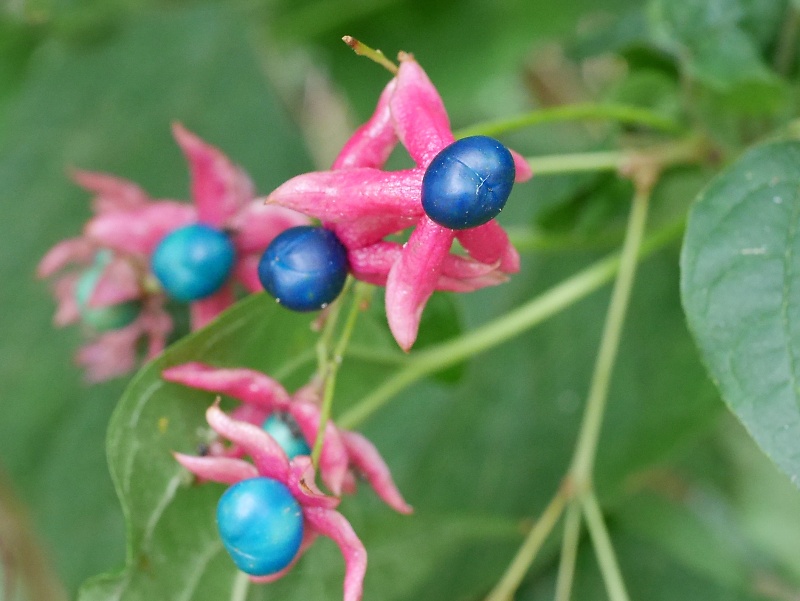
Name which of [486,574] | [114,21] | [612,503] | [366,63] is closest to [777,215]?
[486,574]

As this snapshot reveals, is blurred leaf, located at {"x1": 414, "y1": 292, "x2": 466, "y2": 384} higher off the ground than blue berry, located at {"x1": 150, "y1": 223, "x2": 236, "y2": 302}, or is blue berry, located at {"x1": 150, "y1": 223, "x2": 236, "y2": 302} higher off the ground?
blue berry, located at {"x1": 150, "y1": 223, "x2": 236, "y2": 302}

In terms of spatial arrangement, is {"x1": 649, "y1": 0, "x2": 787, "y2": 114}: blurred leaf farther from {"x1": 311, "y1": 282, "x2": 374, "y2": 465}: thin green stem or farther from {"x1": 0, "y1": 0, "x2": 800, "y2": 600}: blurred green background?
{"x1": 311, "y1": 282, "x2": 374, "y2": 465}: thin green stem

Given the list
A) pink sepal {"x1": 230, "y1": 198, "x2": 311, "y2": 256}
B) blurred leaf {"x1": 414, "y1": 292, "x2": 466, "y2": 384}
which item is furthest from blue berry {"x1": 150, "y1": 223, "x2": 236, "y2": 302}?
blurred leaf {"x1": 414, "y1": 292, "x2": 466, "y2": 384}

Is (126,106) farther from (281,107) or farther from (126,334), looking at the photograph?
(126,334)

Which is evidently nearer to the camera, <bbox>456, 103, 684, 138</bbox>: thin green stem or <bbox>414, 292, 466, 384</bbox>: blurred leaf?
<bbox>456, 103, 684, 138</bbox>: thin green stem

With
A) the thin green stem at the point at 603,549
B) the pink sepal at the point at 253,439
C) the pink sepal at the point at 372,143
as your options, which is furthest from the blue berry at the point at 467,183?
the thin green stem at the point at 603,549

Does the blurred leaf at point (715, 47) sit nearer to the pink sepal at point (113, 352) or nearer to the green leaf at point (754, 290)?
the green leaf at point (754, 290)

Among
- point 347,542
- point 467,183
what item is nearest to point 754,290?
point 467,183
